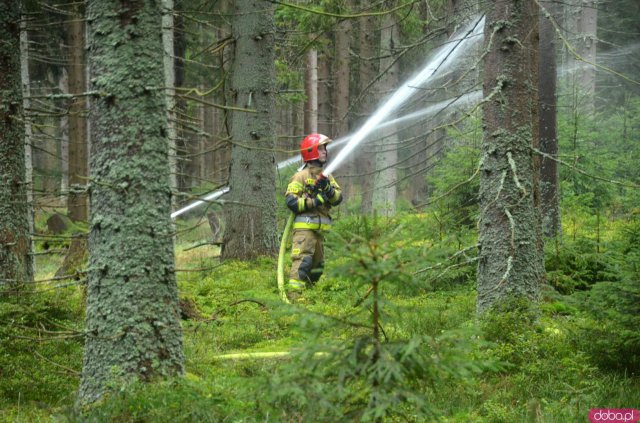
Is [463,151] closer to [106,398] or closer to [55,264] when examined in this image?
[106,398]

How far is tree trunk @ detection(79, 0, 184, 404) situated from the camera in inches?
182

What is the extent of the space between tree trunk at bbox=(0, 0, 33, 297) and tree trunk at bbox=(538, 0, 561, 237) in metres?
7.67

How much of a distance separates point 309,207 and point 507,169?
356 cm

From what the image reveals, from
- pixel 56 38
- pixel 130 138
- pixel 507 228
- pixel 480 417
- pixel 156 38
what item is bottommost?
pixel 480 417

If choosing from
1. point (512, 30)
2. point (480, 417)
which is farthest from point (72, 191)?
point (512, 30)

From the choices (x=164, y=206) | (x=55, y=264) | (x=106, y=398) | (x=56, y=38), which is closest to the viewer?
(x=106, y=398)

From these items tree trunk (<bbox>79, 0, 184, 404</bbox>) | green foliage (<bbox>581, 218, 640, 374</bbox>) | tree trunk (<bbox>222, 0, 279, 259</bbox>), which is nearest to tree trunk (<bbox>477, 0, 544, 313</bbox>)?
green foliage (<bbox>581, 218, 640, 374</bbox>)

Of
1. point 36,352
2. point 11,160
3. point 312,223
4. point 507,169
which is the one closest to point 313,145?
point 312,223

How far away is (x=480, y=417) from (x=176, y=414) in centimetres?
211

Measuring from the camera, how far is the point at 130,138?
465 centimetres

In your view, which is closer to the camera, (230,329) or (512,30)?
(512,30)

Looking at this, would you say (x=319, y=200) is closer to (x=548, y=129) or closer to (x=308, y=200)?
(x=308, y=200)
